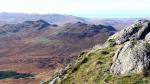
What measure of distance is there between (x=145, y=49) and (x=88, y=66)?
558cm

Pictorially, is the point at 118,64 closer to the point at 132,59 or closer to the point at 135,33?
the point at 132,59

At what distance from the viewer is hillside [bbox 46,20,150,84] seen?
23359 millimetres

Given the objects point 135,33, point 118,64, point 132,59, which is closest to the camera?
point 132,59

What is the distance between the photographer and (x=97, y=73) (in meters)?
25.8

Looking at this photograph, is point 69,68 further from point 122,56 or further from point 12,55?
point 12,55

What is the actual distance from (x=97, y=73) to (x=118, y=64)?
6.31ft

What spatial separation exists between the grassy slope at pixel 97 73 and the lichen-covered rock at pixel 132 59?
1.74 ft

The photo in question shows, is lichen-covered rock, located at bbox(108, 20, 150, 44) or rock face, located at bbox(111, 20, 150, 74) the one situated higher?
lichen-covered rock, located at bbox(108, 20, 150, 44)

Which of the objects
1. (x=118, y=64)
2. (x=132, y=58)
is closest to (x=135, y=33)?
(x=118, y=64)

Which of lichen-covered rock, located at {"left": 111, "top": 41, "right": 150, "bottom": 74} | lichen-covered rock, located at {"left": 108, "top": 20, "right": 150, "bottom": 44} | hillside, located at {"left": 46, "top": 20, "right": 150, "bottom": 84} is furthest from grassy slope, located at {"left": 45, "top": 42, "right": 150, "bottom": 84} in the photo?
lichen-covered rock, located at {"left": 108, "top": 20, "right": 150, "bottom": 44}

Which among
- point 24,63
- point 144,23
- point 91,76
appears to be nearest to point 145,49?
point 91,76

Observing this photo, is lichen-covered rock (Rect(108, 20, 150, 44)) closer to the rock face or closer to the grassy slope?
the grassy slope

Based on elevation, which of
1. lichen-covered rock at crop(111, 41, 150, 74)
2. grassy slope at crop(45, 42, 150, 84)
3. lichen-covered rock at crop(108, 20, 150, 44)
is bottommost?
grassy slope at crop(45, 42, 150, 84)

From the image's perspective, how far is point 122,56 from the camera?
25000mm
